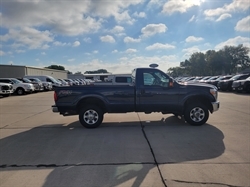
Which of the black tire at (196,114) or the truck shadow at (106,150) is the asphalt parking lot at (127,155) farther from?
the black tire at (196,114)

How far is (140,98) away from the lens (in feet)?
24.3

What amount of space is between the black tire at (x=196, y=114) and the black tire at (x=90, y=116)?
9.93ft

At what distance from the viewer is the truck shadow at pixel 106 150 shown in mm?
3870

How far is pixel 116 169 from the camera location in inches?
162

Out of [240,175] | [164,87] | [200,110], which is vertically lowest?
[240,175]

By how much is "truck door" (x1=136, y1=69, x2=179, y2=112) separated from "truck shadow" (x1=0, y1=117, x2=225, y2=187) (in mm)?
692

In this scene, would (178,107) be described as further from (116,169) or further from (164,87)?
(116,169)

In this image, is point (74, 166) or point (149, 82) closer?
point (74, 166)

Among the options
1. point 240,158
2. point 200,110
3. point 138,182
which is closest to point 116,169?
point 138,182

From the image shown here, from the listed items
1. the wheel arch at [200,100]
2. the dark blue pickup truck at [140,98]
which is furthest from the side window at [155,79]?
the wheel arch at [200,100]

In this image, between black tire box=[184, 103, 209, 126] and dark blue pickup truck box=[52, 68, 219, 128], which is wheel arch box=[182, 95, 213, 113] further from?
black tire box=[184, 103, 209, 126]

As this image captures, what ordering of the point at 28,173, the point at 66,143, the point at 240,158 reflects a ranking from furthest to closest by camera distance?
the point at 66,143
the point at 240,158
the point at 28,173

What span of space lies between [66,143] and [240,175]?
13.5 ft

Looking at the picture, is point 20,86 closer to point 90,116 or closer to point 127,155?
point 90,116
